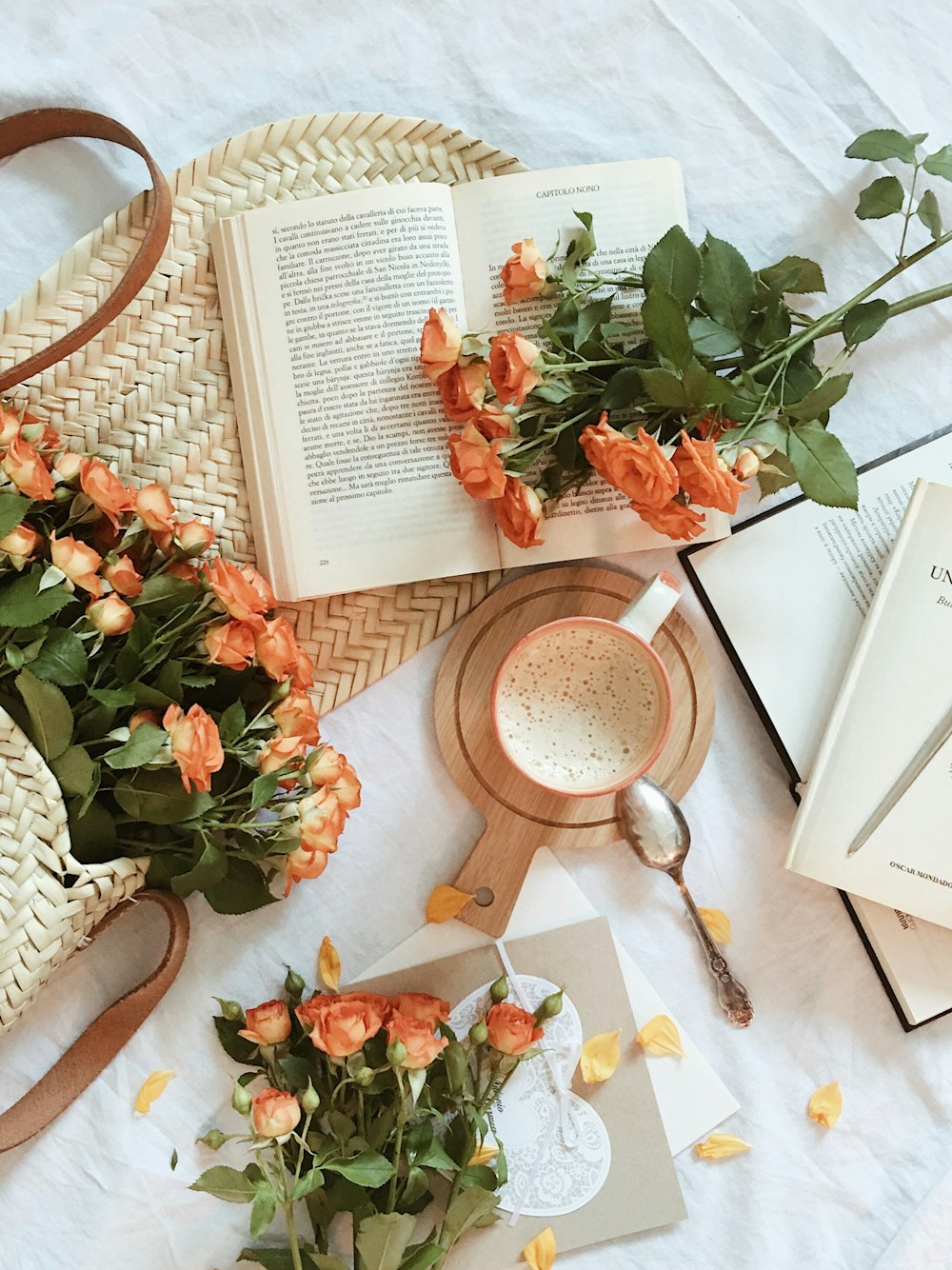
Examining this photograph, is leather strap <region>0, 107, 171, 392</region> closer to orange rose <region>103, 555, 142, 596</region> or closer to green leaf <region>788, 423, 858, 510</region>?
orange rose <region>103, 555, 142, 596</region>

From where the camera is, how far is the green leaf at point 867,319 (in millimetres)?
835

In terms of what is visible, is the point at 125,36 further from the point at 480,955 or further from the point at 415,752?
the point at 480,955

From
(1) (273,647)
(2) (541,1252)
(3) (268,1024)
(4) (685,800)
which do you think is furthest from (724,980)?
(1) (273,647)

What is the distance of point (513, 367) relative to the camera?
750mm

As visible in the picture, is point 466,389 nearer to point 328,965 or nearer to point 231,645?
point 231,645

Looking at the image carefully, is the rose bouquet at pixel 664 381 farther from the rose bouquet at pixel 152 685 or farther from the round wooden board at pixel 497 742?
the rose bouquet at pixel 152 685

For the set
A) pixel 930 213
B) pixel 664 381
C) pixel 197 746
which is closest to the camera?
pixel 197 746

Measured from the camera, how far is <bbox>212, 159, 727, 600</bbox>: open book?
0.85 meters

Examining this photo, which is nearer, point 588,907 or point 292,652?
point 292,652

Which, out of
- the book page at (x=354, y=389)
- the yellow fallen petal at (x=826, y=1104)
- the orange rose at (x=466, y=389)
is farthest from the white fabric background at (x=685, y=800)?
the orange rose at (x=466, y=389)

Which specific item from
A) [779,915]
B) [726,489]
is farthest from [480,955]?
[726,489]

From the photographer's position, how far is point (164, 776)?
2.34 feet

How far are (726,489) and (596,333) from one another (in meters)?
0.19

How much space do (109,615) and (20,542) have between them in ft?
0.24
